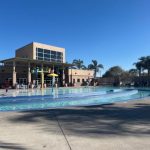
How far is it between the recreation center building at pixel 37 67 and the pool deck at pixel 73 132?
31.3 m

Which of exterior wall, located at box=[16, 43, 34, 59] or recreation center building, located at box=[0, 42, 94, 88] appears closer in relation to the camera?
recreation center building, located at box=[0, 42, 94, 88]

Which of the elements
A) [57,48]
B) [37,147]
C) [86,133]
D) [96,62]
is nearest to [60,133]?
[86,133]

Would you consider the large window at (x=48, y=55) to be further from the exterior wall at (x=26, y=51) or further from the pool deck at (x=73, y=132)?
the pool deck at (x=73, y=132)

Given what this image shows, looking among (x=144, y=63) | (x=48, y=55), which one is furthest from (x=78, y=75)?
(x=144, y=63)

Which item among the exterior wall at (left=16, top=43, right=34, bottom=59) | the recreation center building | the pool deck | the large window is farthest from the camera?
the large window

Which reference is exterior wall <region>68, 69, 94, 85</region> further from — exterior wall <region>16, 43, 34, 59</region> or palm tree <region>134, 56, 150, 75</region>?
palm tree <region>134, 56, 150, 75</region>

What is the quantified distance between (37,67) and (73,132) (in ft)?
130

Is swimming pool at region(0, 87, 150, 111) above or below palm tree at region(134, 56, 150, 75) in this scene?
below

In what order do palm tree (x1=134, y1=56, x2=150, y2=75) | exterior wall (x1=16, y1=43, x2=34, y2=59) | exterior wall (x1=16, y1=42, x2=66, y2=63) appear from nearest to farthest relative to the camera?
1. exterior wall (x1=16, y1=42, x2=66, y2=63)
2. exterior wall (x1=16, y1=43, x2=34, y2=59)
3. palm tree (x1=134, y1=56, x2=150, y2=75)

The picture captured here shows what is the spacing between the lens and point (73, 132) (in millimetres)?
6281

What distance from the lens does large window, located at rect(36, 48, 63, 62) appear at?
46.6 meters

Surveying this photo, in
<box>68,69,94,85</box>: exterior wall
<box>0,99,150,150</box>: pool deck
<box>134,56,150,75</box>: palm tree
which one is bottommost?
<box>0,99,150,150</box>: pool deck

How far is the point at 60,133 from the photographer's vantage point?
6.19 m

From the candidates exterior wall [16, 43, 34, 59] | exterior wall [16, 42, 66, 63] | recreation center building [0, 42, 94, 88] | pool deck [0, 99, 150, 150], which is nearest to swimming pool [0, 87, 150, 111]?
pool deck [0, 99, 150, 150]
